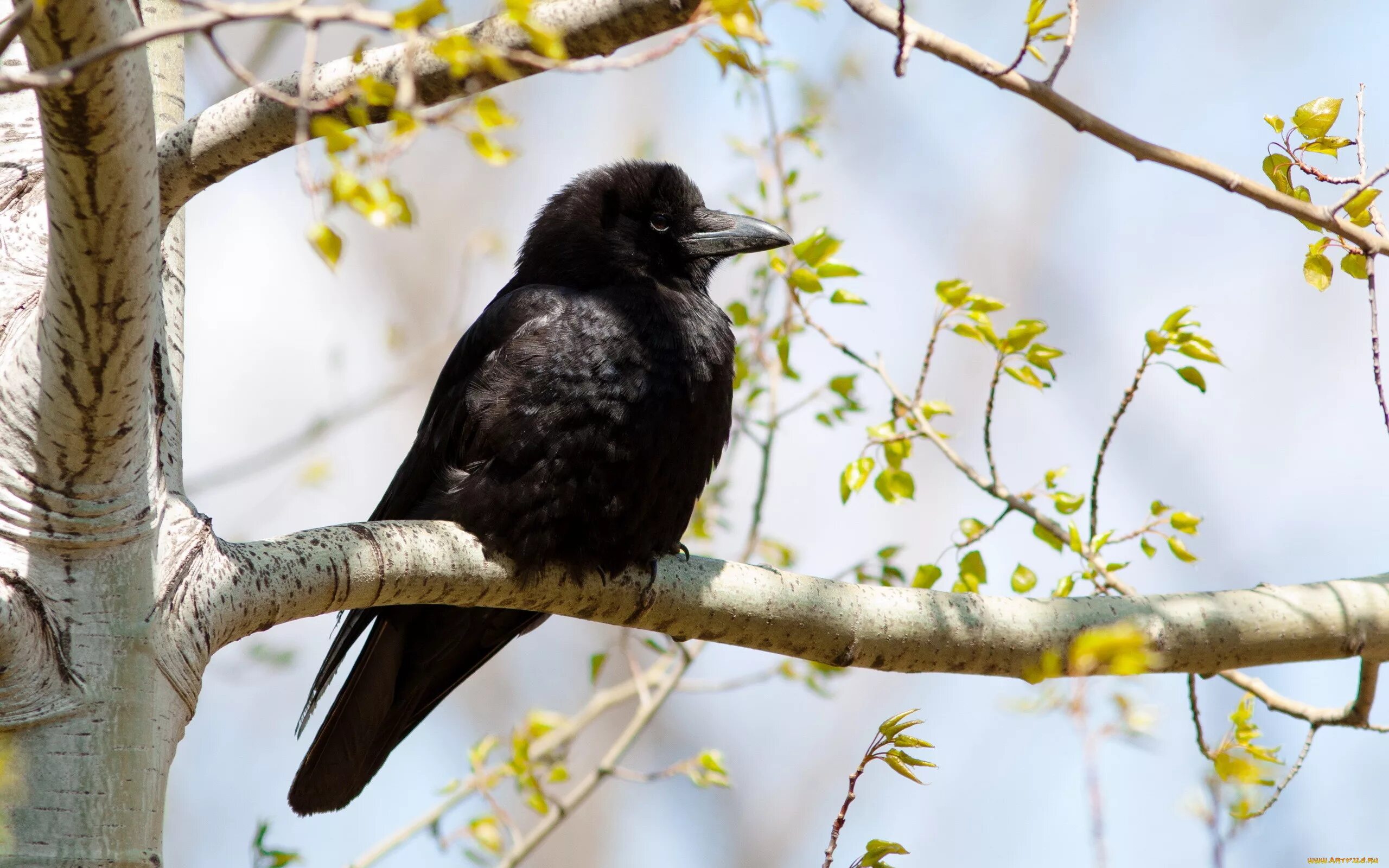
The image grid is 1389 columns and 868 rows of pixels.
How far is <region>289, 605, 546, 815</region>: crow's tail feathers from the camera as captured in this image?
3.27 m

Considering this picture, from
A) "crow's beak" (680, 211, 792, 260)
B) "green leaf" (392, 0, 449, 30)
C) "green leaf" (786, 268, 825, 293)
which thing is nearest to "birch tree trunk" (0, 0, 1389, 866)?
"green leaf" (392, 0, 449, 30)

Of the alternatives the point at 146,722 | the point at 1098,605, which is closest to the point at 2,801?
the point at 146,722

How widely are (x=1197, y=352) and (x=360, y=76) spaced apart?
192cm

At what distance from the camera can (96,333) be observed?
169 centimetres

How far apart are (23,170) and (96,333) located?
896mm

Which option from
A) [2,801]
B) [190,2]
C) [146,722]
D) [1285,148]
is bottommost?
[2,801]

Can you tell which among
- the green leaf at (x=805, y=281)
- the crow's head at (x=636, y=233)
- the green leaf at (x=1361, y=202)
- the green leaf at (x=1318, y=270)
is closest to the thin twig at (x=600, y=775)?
the crow's head at (x=636, y=233)

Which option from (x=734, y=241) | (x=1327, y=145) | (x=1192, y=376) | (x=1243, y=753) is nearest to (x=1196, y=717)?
(x=1243, y=753)

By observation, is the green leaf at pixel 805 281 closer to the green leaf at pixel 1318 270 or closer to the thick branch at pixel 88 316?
the green leaf at pixel 1318 270

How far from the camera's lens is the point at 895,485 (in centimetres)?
315

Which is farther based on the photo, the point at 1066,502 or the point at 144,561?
the point at 1066,502

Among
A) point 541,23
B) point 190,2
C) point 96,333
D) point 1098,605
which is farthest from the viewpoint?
point 1098,605

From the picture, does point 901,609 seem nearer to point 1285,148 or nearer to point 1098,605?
point 1098,605

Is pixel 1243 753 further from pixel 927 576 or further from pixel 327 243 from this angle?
pixel 327 243
